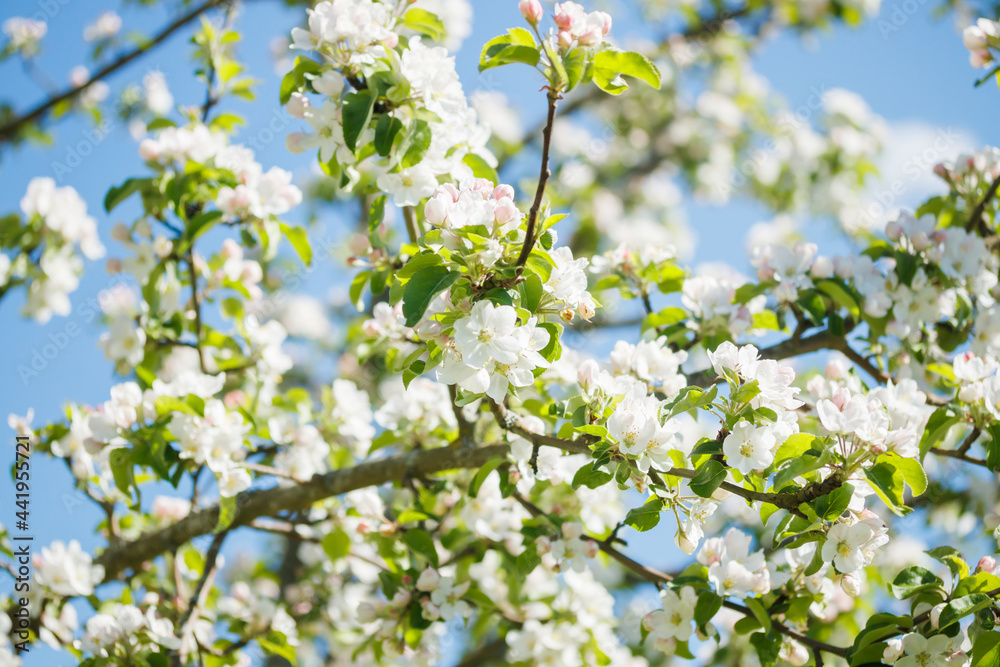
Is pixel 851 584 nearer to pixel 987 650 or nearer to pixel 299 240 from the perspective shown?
pixel 987 650

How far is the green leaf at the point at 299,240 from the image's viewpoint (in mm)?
2018

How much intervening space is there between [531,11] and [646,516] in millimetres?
919

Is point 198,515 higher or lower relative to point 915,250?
lower

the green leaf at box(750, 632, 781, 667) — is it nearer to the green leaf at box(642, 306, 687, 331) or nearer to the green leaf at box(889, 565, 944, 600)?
the green leaf at box(889, 565, 944, 600)

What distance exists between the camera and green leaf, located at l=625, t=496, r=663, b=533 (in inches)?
50.5

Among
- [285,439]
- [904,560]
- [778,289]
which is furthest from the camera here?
[904,560]

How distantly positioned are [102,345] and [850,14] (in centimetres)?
488

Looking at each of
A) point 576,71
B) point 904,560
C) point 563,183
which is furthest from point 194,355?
point 904,560

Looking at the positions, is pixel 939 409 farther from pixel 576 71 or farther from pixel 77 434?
pixel 77 434

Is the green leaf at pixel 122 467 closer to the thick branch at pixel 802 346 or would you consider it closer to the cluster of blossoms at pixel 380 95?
the cluster of blossoms at pixel 380 95

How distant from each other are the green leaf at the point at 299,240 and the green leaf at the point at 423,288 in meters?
0.99

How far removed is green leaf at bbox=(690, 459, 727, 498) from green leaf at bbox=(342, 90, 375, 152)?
885 millimetres

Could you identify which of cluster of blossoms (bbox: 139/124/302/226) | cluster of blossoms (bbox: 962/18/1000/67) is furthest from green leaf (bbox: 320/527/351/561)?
cluster of blossoms (bbox: 962/18/1000/67)

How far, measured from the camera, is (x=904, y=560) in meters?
3.78
